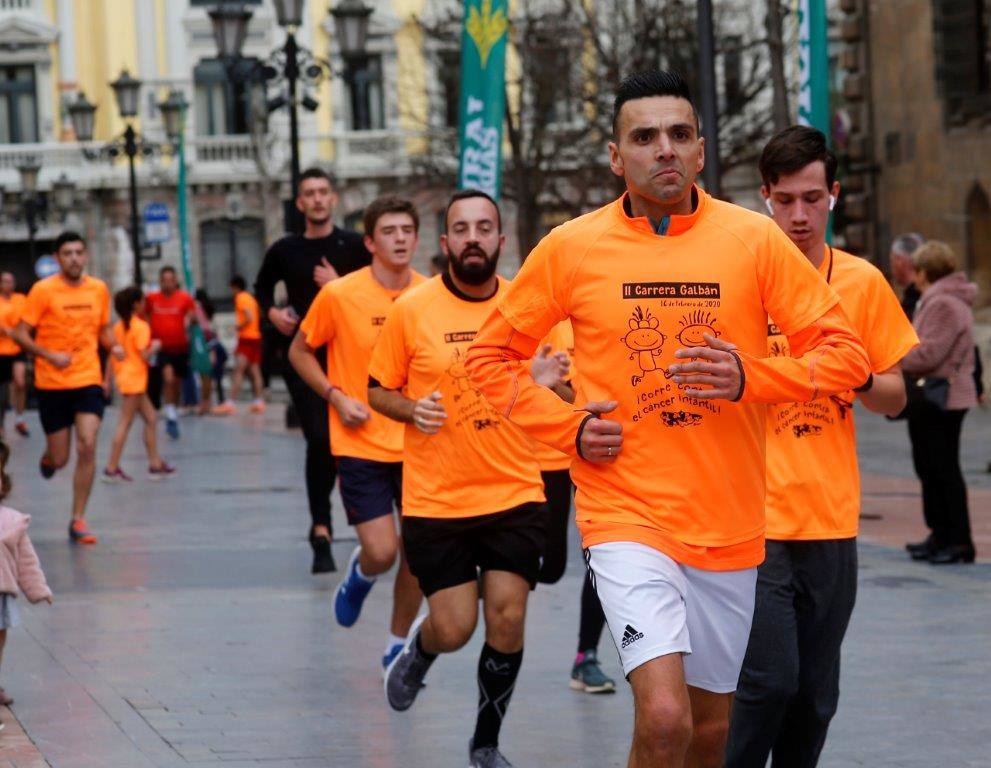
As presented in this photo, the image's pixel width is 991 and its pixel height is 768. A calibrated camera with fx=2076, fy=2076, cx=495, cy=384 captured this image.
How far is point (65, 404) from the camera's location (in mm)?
14219

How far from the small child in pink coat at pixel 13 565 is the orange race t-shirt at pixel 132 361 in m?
→ 11.0

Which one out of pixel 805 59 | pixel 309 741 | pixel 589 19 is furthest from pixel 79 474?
pixel 589 19

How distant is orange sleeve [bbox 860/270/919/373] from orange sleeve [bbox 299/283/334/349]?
4.03m

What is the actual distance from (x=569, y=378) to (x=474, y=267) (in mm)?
653

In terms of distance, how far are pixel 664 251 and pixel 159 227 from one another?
→ 114 ft

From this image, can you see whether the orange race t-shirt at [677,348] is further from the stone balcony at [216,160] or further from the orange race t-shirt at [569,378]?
the stone balcony at [216,160]

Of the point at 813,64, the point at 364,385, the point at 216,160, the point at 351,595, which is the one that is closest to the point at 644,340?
the point at 351,595

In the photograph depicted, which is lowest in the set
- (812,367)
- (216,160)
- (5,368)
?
(5,368)

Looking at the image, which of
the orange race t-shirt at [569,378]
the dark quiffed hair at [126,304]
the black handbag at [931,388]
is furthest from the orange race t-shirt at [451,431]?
the dark quiffed hair at [126,304]

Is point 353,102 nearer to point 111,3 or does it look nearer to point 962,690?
point 111,3

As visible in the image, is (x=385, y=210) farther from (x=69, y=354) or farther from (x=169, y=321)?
(x=169, y=321)

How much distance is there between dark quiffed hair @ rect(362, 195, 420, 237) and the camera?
29.4 feet

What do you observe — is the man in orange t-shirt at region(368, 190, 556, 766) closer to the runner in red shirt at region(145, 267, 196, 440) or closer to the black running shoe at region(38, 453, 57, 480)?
the black running shoe at region(38, 453, 57, 480)

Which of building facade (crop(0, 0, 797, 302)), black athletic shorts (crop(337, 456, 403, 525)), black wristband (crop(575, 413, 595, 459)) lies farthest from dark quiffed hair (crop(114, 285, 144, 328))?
building facade (crop(0, 0, 797, 302))
